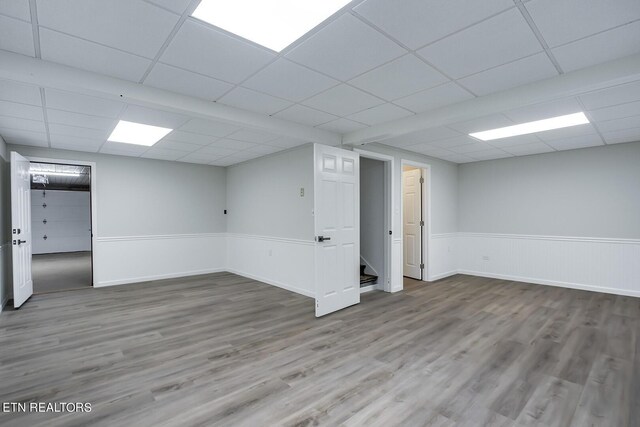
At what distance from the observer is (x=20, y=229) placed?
14.4 feet

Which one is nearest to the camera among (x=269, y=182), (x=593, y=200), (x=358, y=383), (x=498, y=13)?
(x=498, y=13)

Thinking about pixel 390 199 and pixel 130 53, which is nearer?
pixel 130 53

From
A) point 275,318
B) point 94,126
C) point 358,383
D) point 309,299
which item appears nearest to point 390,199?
point 309,299

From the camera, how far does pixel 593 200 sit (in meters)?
5.21

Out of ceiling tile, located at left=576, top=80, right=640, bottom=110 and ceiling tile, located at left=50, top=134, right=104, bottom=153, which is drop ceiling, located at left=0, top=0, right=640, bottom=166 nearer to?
ceiling tile, located at left=576, top=80, right=640, bottom=110

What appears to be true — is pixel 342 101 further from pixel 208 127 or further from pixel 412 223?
pixel 412 223

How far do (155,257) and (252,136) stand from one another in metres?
3.57

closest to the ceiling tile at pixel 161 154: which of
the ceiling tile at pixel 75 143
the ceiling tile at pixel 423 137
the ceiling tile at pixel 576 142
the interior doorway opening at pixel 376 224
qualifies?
the ceiling tile at pixel 75 143

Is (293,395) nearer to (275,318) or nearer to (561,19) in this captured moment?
(275,318)

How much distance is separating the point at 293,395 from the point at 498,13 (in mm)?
2842

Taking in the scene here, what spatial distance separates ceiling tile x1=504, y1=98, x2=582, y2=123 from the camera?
127 inches

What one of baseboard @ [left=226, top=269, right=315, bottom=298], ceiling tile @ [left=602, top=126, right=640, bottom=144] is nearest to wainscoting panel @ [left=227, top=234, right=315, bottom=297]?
baseboard @ [left=226, top=269, right=315, bottom=298]

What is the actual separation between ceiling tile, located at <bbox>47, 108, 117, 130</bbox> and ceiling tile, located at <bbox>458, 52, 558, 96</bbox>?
3950 mm

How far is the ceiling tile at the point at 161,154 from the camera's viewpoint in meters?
5.39
